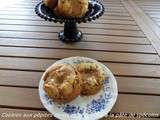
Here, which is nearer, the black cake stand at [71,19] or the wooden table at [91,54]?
the wooden table at [91,54]

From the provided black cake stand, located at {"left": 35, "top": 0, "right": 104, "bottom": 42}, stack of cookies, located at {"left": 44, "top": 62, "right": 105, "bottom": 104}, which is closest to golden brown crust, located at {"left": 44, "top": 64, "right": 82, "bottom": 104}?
stack of cookies, located at {"left": 44, "top": 62, "right": 105, "bottom": 104}

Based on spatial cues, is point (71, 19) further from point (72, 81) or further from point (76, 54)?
point (72, 81)

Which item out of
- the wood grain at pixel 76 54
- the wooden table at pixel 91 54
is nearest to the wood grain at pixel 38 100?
the wooden table at pixel 91 54

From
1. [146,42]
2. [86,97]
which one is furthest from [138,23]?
[86,97]

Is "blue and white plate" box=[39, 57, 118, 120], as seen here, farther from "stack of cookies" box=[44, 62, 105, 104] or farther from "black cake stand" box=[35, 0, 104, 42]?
"black cake stand" box=[35, 0, 104, 42]

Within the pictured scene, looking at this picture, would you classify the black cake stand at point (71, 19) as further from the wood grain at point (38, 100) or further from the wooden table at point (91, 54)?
the wood grain at point (38, 100)

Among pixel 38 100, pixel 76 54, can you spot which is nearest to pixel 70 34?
pixel 76 54
